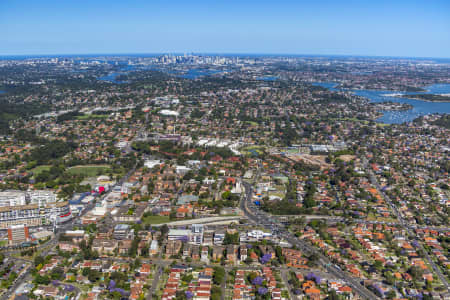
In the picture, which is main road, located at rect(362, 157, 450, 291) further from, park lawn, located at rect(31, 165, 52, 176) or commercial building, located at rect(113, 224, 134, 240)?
park lawn, located at rect(31, 165, 52, 176)

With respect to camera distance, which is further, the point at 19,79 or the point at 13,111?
the point at 19,79

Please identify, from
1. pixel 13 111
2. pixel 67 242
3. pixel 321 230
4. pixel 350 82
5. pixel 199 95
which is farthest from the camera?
pixel 350 82

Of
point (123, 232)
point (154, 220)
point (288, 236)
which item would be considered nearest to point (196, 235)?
point (154, 220)

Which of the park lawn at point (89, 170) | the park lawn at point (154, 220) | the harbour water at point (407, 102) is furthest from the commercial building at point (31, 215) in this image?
the harbour water at point (407, 102)

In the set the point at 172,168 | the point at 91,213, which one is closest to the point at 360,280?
the point at 91,213

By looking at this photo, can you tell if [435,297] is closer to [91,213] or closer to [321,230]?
[321,230]

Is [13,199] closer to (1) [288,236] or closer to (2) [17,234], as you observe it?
(2) [17,234]

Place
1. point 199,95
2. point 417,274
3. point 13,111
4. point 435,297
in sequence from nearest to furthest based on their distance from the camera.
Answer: point 435,297 → point 417,274 → point 13,111 → point 199,95

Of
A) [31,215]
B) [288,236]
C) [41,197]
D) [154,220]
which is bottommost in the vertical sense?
[288,236]
